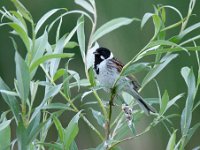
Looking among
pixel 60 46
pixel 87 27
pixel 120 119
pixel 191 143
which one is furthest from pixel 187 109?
pixel 191 143

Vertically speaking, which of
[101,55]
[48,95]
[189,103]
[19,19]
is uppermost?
[19,19]

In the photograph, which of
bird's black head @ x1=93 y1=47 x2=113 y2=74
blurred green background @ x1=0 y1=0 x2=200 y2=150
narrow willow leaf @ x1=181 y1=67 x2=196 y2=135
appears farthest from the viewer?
blurred green background @ x1=0 y1=0 x2=200 y2=150

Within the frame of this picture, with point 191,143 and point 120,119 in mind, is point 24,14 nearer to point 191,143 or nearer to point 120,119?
point 120,119

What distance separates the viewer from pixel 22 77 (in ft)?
3.75

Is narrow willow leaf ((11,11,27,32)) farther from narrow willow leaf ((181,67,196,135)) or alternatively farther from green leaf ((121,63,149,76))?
narrow willow leaf ((181,67,196,135))

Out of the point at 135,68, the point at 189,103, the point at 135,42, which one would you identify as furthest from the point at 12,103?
the point at 135,42

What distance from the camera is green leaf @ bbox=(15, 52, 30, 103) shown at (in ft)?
3.71

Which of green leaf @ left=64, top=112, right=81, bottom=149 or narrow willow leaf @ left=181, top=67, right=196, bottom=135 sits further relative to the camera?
narrow willow leaf @ left=181, top=67, right=196, bottom=135

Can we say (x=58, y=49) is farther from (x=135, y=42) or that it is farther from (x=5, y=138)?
(x=135, y=42)

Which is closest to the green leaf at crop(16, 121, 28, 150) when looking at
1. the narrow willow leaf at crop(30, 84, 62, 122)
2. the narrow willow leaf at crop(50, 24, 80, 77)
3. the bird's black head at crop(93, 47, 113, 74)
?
the narrow willow leaf at crop(30, 84, 62, 122)

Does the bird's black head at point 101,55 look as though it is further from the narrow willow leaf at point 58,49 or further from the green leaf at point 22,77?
the green leaf at point 22,77

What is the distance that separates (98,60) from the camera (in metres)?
2.09

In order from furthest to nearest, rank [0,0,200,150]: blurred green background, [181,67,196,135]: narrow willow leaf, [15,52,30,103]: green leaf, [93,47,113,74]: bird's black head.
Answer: [0,0,200,150]: blurred green background, [93,47,113,74]: bird's black head, [181,67,196,135]: narrow willow leaf, [15,52,30,103]: green leaf

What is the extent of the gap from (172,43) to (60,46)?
8.2 inches
